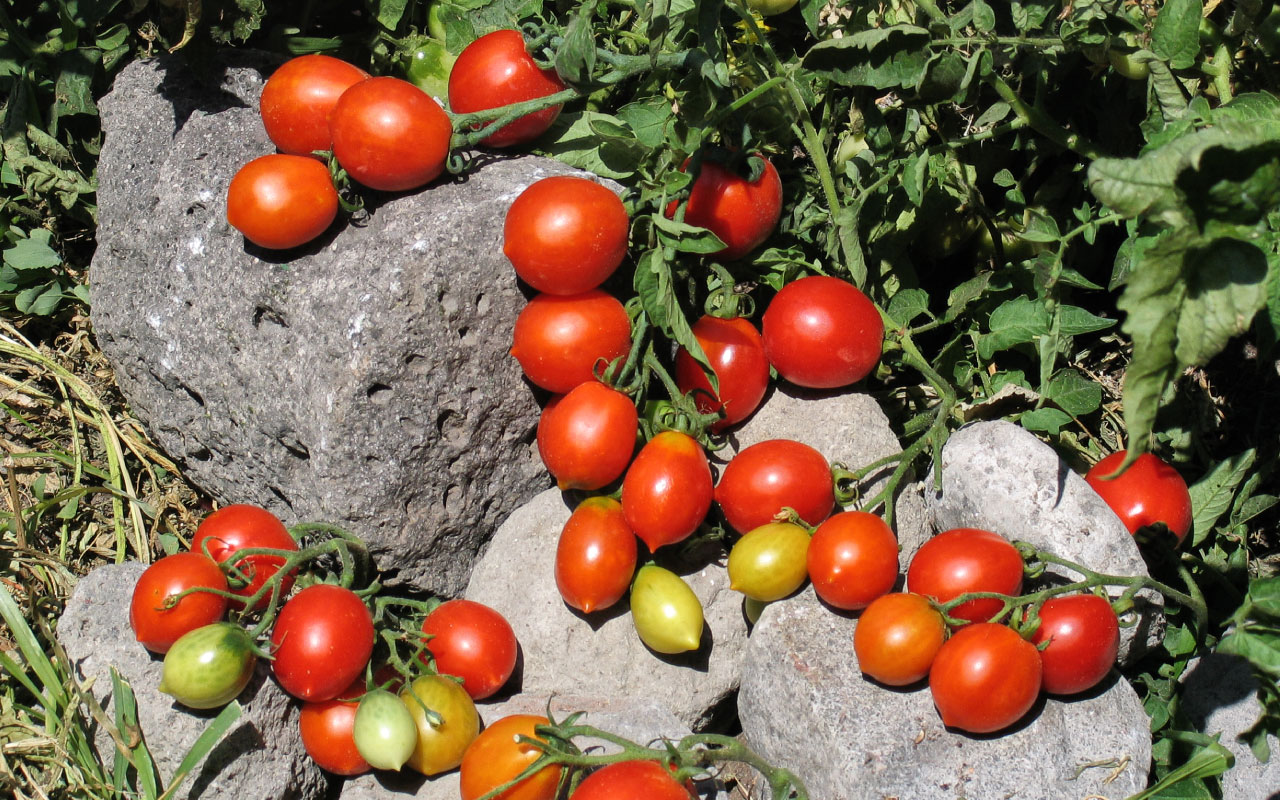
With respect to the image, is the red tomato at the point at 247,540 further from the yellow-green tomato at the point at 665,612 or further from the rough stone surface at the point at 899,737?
the rough stone surface at the point at 899,737

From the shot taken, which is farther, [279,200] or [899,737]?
[279,200]

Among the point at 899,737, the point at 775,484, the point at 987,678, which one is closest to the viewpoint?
the point at 987,678

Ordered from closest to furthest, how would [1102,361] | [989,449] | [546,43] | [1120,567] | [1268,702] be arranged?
[1268,702] → [1120,567] → [989,449] → [546,43] → [1102,361]

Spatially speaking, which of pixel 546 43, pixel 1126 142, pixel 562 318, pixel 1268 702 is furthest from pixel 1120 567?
pixel 546 43

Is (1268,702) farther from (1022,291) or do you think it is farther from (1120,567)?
(1022,291)

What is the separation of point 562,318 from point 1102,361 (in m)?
1.58

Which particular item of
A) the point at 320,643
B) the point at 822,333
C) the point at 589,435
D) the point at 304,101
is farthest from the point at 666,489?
the point at 304,101

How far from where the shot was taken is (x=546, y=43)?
98.9 inches

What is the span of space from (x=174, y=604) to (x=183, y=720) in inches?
11.0

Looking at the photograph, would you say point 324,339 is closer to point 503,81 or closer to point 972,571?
point 503,81

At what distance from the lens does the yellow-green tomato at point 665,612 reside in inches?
87.7

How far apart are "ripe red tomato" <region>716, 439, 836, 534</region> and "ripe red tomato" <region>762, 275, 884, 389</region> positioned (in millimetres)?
204

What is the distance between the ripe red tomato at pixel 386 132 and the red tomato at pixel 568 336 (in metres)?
0.43

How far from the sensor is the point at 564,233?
7.20 feet
